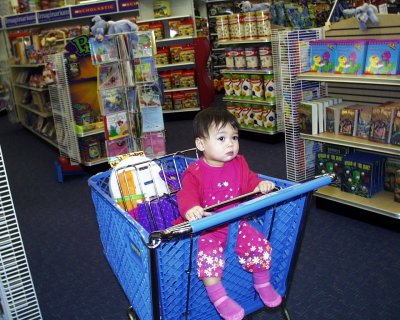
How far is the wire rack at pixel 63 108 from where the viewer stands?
529 centimetres

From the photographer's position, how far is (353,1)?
586cm

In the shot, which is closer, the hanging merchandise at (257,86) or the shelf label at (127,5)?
the hanging merchandise at (257,86)

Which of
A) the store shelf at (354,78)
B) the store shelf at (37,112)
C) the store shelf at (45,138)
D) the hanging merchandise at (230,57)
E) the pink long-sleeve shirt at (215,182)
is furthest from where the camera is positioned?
the store shelf at (37,112)

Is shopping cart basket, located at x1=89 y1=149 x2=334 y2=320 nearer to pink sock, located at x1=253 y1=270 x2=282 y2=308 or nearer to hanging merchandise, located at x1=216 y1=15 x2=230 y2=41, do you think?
pink sock, located at x1=253 y1=270 x2=282 y2=308

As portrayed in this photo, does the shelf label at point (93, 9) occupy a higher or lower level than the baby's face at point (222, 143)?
higher

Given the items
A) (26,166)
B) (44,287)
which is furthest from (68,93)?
(44,287)

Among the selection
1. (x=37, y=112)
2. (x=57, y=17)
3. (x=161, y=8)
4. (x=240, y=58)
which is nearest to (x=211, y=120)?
(x=240, y=58)

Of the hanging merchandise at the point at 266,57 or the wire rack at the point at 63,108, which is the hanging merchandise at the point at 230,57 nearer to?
the hanging merchandise at the point at 266,57

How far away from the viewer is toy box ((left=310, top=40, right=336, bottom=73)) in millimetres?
3701

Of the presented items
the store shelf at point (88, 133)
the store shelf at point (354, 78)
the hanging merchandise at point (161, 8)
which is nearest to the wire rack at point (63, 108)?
the store shelf at point (88, 133)

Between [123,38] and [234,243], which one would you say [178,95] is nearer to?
[123,38]

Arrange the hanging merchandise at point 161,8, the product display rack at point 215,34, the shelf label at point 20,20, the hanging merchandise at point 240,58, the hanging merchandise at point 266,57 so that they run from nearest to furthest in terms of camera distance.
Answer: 1. the hanging merchandise at point 266,57
2. the hanging merchandise at point 240,58
3. the hanging merchandise at point 161,8
4. the shelf label at point 20,20
5. the product display rack at point 215,34

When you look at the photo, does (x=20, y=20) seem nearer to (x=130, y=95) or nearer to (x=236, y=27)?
(x=236, y=27)

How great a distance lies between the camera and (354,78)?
342 cm
